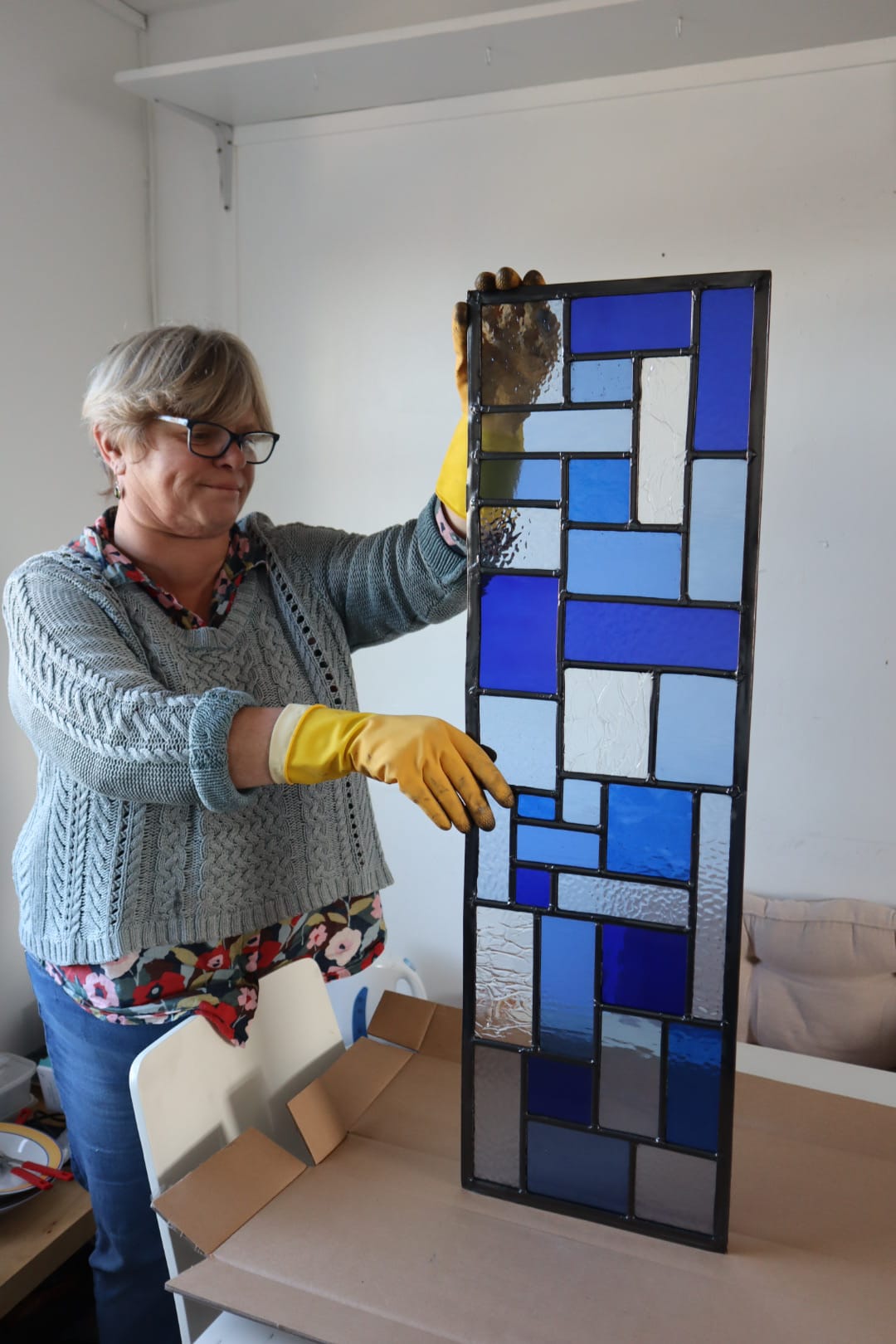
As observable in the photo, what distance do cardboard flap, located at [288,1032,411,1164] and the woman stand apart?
4.4 inches

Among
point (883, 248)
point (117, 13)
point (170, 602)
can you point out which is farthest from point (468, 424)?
point (117, 13)

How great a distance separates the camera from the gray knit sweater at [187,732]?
97 centimetres

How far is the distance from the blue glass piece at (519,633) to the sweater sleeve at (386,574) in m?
0.24

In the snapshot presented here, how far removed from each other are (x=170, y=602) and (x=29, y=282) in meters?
1.21

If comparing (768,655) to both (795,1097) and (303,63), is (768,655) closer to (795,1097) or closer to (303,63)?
(795,1097)

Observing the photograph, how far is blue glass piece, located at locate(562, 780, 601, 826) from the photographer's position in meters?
0.96

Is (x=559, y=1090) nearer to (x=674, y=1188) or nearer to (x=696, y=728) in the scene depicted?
(x=674, y=1188)

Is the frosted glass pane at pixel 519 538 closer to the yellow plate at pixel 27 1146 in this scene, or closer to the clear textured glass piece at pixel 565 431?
the clear textured glass piece at pixel 565 431

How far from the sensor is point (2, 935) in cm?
204

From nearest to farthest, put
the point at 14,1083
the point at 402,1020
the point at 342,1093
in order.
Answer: the point at 342,1093 → the point at 402,1020 → the point at 14,1083

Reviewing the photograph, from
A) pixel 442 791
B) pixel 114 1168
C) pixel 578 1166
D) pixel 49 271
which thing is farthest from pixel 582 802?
pixel 49 271

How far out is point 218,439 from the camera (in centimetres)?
118

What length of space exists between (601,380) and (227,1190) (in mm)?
813

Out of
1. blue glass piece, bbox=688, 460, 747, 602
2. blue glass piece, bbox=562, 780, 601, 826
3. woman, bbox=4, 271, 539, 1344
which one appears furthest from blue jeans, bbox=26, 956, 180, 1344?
blue glass piece, bbox=688, 460, 747, 602
